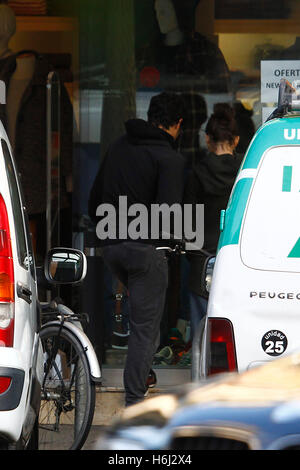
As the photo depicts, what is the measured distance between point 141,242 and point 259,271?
2864 mm

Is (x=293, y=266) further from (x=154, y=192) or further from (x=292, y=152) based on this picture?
(x=154, y=192)

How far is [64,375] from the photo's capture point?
737 centimetres

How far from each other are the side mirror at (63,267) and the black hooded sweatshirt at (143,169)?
1.50 m

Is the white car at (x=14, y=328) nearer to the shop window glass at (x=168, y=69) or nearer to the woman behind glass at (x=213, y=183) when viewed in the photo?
the woman behind glass at (x=213, y=183)

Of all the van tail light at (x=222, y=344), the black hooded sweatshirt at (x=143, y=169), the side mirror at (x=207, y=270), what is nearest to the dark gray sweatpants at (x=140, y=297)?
the black hooded sweatshirt at (x=143, y=169)

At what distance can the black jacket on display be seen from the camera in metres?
9.05

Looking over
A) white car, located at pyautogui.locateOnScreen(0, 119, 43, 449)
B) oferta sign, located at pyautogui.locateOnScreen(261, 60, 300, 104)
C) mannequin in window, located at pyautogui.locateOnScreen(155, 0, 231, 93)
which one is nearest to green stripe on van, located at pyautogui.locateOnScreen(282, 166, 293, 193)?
white car, located at pyautogui.locateOnScreen(0, 119, 43, 449)

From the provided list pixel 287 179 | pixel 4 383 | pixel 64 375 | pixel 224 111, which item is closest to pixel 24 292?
pixel 4 383

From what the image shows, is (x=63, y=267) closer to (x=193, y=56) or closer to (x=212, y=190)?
(x=212, y=190)

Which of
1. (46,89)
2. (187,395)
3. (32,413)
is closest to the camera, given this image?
(187,395)

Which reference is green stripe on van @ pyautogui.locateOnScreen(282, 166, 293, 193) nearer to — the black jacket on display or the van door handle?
the van door handle

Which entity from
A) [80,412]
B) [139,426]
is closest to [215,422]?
[139,426]

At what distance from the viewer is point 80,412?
733cm

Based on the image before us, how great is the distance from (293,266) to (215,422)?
73.8 inches
